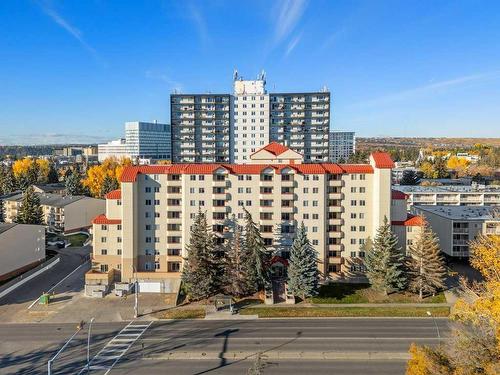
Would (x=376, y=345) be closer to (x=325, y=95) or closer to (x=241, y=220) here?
(x=241, y=220)

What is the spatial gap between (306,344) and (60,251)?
56004 mm

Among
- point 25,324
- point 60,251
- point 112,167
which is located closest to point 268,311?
point 25,324

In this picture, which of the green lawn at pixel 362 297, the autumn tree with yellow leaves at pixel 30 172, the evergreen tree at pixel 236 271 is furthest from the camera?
the autumn tree with yellow leaves at pixel 30 172

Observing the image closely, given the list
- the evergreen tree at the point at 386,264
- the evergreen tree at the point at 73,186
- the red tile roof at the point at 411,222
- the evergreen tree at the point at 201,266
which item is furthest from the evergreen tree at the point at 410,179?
the evergreen tree at the point at 73,186

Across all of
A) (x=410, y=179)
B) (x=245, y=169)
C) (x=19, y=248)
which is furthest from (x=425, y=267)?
(x=410, y=179)

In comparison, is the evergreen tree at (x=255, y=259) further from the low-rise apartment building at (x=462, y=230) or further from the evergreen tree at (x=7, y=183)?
the evergreen tree at (x=7, y=183)

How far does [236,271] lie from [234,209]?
10535 millimetres

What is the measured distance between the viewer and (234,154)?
11806 cm

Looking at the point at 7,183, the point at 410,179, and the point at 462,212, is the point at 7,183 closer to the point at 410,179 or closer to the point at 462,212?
the point at 462,212

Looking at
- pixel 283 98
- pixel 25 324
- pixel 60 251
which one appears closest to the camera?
pixel 25 324

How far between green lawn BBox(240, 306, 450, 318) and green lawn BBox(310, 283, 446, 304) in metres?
2.29

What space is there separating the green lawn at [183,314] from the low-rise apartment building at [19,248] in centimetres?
2772

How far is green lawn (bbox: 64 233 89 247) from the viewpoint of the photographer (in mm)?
83025

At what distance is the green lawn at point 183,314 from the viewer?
1818 inches
